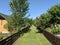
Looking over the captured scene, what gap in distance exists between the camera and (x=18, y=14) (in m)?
46.5

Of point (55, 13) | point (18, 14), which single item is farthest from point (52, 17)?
point (18, 14)

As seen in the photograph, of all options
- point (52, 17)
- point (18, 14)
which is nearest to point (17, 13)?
point (18, 14)

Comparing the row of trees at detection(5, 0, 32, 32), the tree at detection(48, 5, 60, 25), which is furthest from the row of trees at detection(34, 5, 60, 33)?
Result: the row of trees at detection(5, 0, 32, 32)

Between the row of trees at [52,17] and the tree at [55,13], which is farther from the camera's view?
the row of trees at [52,17]

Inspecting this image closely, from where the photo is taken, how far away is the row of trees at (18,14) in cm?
4610

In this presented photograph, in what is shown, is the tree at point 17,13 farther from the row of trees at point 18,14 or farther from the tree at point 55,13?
the tree at point 55,13

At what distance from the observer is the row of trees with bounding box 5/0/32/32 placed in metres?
46.1

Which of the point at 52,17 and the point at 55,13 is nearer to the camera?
the point at 55,13

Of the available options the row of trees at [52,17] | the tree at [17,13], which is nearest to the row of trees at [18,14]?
the tree at [17,13]

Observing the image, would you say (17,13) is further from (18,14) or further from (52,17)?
(52,17)

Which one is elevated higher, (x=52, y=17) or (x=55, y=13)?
(x=55, y=13)

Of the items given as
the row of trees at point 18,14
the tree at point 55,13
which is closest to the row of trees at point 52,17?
the tree at point 55,13

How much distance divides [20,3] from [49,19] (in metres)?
9.10

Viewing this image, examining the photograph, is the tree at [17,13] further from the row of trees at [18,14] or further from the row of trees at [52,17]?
the row of trees at [52,17]
